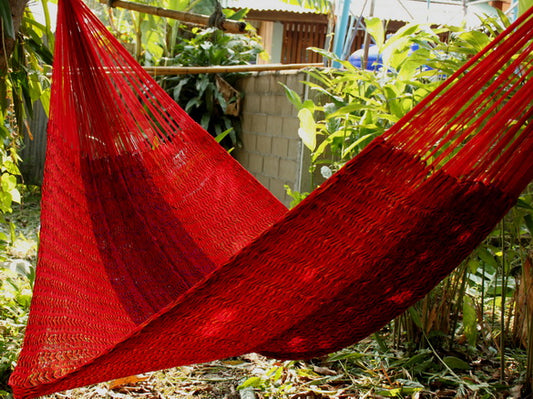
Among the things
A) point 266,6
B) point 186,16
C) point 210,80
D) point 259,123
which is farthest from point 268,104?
point 266,6

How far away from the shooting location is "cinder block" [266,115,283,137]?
3154 mm

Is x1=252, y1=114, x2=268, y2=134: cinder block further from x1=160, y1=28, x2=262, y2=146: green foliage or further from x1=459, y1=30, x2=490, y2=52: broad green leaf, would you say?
x1=459, y1=30, x2=490, y2=52: broad green leaf

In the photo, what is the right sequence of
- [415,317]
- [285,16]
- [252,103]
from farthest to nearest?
Result: 1. [285,16]
2. [252,103]
3. [415,317]

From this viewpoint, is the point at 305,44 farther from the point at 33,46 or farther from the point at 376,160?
the point at 376,160

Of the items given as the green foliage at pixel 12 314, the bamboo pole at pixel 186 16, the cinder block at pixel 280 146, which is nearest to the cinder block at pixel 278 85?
the cinder block at pixel 280 146

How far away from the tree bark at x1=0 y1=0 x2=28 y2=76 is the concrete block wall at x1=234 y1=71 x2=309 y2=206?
135 cm

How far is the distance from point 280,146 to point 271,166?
0.14 meters

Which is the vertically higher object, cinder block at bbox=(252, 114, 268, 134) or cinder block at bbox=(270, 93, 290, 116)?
cinder block at bbox=(270, 93, 290, 116)

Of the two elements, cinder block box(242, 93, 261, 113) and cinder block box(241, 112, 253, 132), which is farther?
cinder block box(241, 112, 253, 132)

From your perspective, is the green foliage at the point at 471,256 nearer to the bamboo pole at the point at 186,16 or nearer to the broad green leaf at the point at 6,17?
the bamboo pole at the point at 186,16

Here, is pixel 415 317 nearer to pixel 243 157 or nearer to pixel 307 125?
pixel 307 125

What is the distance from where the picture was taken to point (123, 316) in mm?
1427

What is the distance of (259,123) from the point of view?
3.44m

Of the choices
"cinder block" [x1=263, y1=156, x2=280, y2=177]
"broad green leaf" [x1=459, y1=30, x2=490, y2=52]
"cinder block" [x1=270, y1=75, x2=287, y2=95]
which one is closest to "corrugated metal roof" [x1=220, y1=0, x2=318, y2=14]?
"cinder block" [x1=270, y1=75, x2=287, y2=95]
